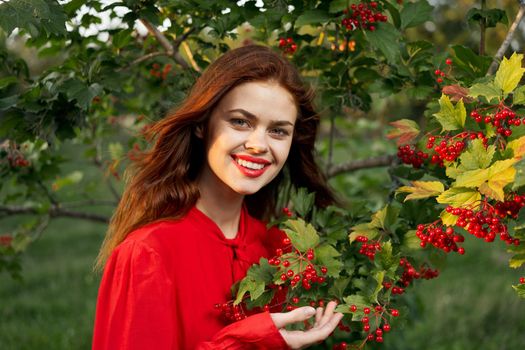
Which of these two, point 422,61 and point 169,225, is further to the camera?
point 422,61

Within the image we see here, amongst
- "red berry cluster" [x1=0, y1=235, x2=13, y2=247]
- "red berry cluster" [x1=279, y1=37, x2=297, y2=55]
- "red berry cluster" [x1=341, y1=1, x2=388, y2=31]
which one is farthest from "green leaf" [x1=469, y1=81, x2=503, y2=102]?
"red berry cluster" [x1=0, y1=235, x2=13, y2=247]

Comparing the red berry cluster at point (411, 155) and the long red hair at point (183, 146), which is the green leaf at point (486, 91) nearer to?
the red berry cluster at point (411, 155)

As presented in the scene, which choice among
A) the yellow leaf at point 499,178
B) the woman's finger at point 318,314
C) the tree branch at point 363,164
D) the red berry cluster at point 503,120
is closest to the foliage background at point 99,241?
the tree branch at point 363,164

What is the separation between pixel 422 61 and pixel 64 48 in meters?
1.66

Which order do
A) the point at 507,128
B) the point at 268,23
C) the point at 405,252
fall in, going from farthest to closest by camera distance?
1. the point at 268,23
2. the point at 405,252
3. the point at 507,128

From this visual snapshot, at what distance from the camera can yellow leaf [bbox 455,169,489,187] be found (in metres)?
1.51

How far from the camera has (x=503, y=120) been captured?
168cm

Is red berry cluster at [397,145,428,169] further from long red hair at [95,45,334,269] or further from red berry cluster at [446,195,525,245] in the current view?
red berry cluster at [446,195,525,245]

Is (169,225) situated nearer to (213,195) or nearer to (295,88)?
(213,195)

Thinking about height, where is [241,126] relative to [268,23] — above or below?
below

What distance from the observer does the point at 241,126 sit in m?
2.16

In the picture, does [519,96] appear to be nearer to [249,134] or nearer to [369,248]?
[369,248]

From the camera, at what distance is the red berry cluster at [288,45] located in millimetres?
2465

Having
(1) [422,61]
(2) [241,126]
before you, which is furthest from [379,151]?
(2) [241,126]
